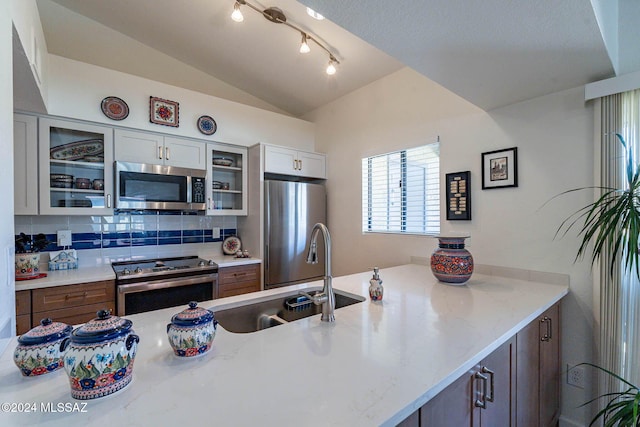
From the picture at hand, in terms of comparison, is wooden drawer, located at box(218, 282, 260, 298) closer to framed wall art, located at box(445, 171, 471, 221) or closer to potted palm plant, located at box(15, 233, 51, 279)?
potted palm plant, located at box(15, 233, 51, 279)

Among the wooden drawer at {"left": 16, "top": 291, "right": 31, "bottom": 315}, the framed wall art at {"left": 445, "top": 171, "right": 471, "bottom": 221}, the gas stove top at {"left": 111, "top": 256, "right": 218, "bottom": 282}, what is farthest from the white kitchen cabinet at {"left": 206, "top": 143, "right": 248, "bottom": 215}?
the framed wall art at {"left": 445, "top": 171, "right": 471, "bottom": 221}

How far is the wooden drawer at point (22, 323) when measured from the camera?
182cm

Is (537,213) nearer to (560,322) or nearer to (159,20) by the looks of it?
(560,322)

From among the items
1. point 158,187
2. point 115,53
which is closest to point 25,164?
point 158,187

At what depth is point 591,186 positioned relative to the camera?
5.43 ft

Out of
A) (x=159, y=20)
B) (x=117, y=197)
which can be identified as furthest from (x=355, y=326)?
(x=159, y=20)

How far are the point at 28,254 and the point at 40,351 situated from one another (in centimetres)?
186

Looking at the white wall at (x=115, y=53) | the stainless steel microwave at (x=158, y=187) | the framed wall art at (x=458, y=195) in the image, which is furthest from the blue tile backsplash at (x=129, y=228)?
the framed wall art at (x=458, y=195)

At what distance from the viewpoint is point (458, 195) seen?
224 centimetres

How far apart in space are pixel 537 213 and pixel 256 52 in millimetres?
2688

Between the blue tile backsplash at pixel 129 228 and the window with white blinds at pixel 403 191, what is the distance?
1.63 meters

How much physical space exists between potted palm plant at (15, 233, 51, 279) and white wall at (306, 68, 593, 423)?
2.57 m

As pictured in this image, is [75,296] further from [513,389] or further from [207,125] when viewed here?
[513,389]

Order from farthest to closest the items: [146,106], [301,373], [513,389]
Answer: [146,106] < [513,389] < [301,373]
